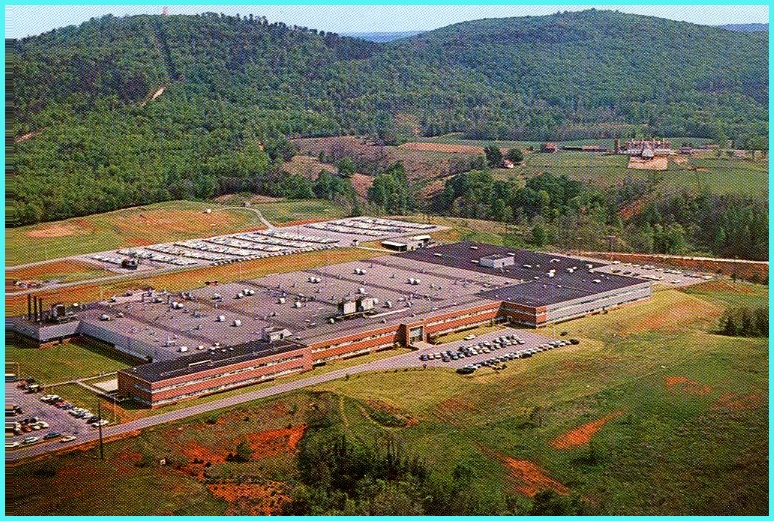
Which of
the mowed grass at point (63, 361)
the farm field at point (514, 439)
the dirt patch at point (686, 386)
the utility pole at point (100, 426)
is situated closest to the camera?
the farm field at point (514, 439)

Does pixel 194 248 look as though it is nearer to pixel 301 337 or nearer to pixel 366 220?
pixel 366 220

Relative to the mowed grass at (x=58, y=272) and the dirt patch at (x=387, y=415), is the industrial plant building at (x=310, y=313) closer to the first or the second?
the dirt patch at (x=387, y=415)

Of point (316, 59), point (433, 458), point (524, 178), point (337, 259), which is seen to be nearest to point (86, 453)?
point (433, 458)

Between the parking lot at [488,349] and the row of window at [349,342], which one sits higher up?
the row of window at [349,342]

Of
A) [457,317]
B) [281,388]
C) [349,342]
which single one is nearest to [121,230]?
[457,317]

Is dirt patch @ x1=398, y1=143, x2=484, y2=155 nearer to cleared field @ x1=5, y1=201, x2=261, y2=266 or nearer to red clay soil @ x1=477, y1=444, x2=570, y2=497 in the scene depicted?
cleared field @ x1=5, y1=201, x2=261, y2=266

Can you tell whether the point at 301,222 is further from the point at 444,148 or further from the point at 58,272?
the point at 444,148

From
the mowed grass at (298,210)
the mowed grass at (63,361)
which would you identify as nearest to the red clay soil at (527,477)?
the mowed grass at (63,361)
